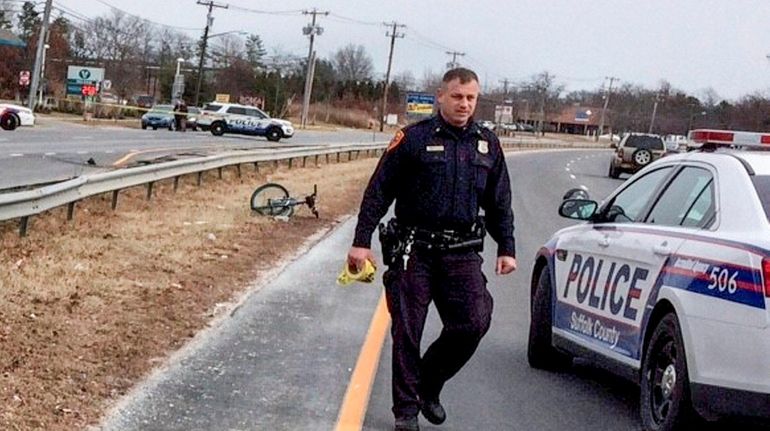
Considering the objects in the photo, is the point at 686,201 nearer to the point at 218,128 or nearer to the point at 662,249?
the point at 662,249

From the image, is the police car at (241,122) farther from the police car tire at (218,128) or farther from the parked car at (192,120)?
the parked car at (192,120)

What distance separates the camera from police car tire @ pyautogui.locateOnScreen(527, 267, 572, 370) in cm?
773

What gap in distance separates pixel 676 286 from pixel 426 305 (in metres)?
1.19

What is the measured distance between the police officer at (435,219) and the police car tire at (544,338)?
185cm

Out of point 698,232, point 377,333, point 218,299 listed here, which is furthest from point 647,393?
point 218,299

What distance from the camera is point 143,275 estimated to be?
1039 centimetres

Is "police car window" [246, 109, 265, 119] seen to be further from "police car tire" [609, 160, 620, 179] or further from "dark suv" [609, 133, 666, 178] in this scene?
"dark suv" [609, 133, 666, 178]

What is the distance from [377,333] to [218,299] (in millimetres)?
1589

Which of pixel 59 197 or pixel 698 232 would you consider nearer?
pixel 698 232

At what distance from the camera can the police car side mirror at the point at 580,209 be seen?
7.46 m

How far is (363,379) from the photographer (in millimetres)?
7172

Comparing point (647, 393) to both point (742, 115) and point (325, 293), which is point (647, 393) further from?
point (742, 115)

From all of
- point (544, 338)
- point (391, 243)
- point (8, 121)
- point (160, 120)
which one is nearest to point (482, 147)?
point (391, 243)

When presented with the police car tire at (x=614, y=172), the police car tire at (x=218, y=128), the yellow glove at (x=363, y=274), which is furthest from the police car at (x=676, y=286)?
the police car tire at (x=218, y=128)
